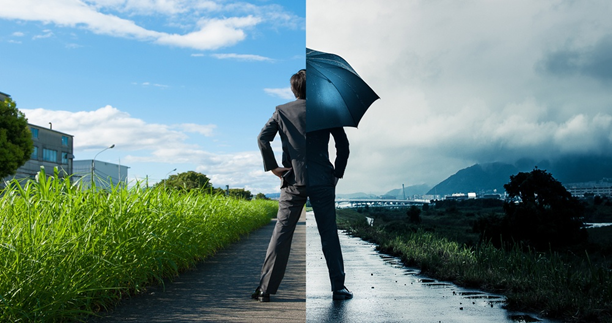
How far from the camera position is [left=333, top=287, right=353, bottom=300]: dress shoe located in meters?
2.60

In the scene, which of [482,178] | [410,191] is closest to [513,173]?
[482,178]

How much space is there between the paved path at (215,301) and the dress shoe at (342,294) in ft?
2.41

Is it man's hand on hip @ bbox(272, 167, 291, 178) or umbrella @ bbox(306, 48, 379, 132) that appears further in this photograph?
man's hand on hip @ bbox(272, 167, 291, 178)

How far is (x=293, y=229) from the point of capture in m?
3.37

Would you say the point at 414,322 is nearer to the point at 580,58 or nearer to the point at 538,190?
the point at 538,190

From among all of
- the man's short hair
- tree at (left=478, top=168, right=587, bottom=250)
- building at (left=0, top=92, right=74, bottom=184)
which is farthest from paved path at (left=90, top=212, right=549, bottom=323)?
building at (left=0, top=92, right=74, bottom=184)

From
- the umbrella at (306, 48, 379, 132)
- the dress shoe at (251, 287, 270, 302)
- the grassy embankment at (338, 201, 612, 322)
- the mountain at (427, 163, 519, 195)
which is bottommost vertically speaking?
the dress shoe at (251, 287, 270, 302)

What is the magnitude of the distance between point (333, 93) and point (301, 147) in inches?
22.6

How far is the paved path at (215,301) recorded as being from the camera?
11.2 feet

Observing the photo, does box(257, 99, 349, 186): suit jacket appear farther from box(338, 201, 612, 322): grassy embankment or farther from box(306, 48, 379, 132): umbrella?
box(338, 201, 612, 322): grassy embankment

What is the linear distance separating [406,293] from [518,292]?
19.3 inches

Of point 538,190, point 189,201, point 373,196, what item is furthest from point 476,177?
point 189,201

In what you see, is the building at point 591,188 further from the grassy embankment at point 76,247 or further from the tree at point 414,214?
the grassy embankment at point 76,247

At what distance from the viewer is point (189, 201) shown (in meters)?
6.57
